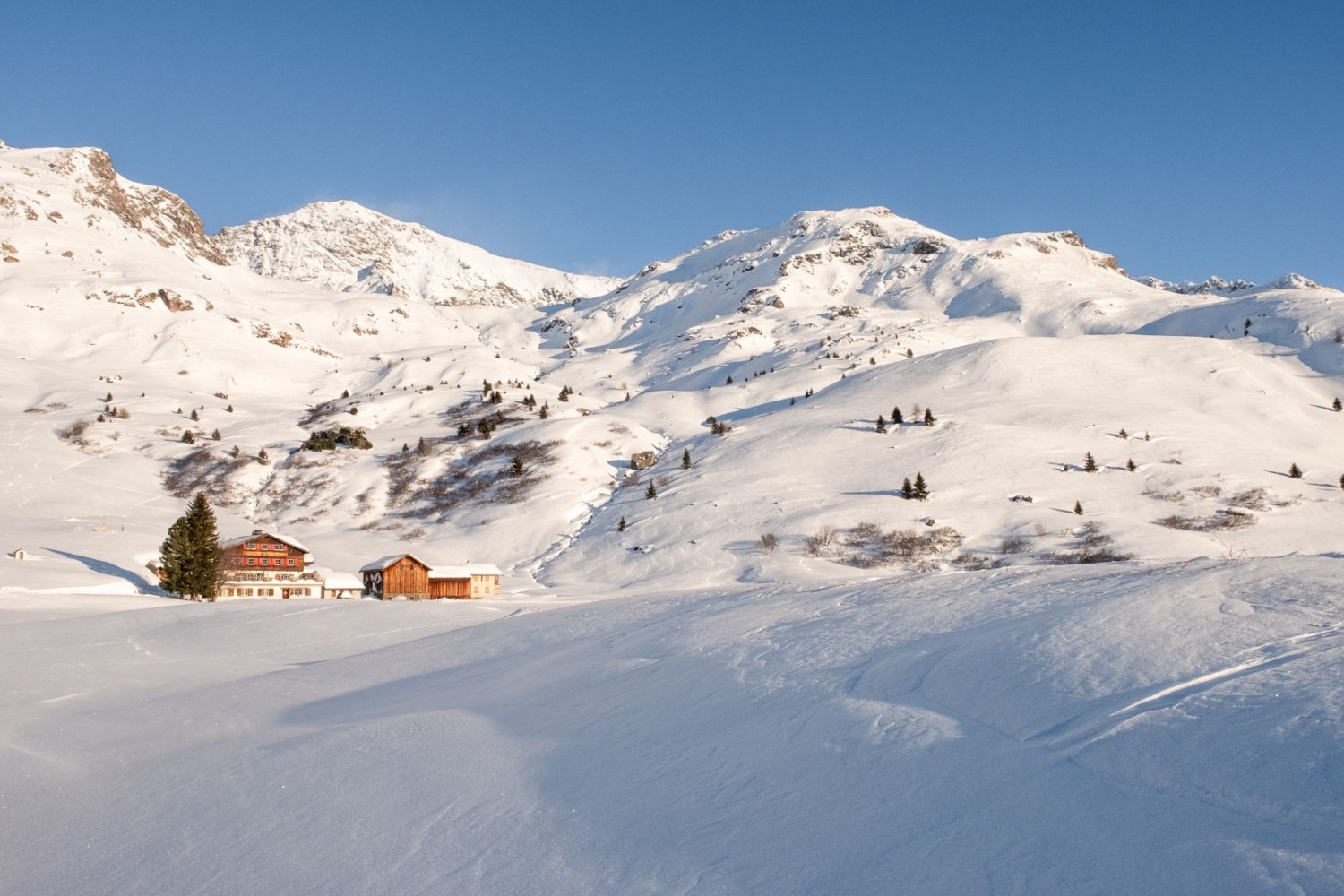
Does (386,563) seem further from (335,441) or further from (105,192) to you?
(105,192)

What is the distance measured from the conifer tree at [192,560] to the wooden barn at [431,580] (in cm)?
1030

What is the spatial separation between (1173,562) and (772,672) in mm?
8063

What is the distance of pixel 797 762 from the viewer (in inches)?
304

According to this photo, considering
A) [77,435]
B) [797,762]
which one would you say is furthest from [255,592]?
[797,762]

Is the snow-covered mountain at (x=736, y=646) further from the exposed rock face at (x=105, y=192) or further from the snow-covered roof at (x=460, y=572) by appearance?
the exposed rock face at (x=105, y=192)

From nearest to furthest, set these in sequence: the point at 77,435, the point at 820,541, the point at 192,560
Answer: the point at 192,560 → the point at 820,541 → the point at 77,435

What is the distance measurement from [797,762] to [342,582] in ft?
176

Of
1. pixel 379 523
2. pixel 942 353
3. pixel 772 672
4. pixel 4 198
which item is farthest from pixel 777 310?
pixel 772 672

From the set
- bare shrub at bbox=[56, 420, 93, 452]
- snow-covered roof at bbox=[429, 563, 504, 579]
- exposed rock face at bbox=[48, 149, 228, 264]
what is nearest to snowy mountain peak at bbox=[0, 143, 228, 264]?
exposed rock face at bbox=[48, 149, 228, 264]

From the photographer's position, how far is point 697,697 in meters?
10.4

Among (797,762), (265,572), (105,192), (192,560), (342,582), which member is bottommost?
(797,762)

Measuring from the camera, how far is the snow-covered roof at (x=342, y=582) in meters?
54.8

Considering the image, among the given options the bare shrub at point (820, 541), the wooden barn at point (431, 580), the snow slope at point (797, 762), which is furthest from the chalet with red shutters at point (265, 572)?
the snow slope at point (797, 762)

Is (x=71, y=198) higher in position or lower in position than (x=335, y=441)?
higher
